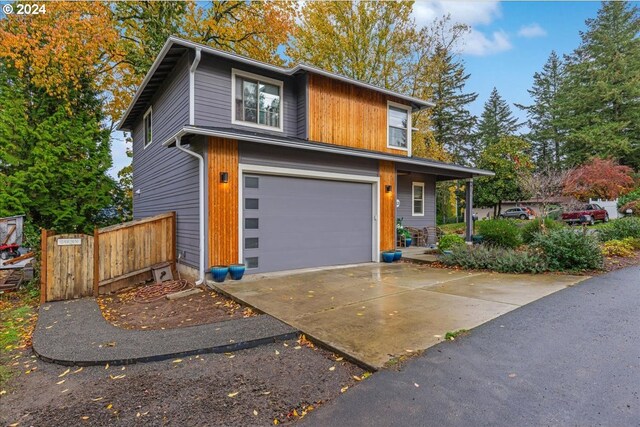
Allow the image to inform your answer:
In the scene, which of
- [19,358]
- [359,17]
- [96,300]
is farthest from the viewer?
[359,17]

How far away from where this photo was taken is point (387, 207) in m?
9.80

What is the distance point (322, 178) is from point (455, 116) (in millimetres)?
29949

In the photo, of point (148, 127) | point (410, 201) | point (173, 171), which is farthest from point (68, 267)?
point (410, 201)

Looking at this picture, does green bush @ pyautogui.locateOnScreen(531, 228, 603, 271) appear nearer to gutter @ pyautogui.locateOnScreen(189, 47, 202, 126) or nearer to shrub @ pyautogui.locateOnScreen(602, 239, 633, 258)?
shrub @ pyautogui.locateOnScreen(602, 239, 633, 258)

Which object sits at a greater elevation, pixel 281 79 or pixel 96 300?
pixel 281 79

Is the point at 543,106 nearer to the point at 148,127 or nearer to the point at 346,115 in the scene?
the point at 346,115

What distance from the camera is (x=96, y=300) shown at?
6.10m

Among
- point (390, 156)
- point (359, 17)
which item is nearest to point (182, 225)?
point (390, 156)

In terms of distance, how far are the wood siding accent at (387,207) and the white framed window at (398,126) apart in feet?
4.74

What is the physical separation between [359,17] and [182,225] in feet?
52.4

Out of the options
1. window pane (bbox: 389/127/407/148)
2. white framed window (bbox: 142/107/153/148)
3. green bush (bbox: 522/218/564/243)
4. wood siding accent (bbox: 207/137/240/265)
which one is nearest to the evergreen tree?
green bush (bbox: 522/218/564/243)

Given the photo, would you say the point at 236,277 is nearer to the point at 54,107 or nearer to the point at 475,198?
the point at 54,107

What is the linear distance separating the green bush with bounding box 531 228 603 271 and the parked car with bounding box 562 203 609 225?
1534 centimetres

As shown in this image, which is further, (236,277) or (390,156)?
(390,156)
